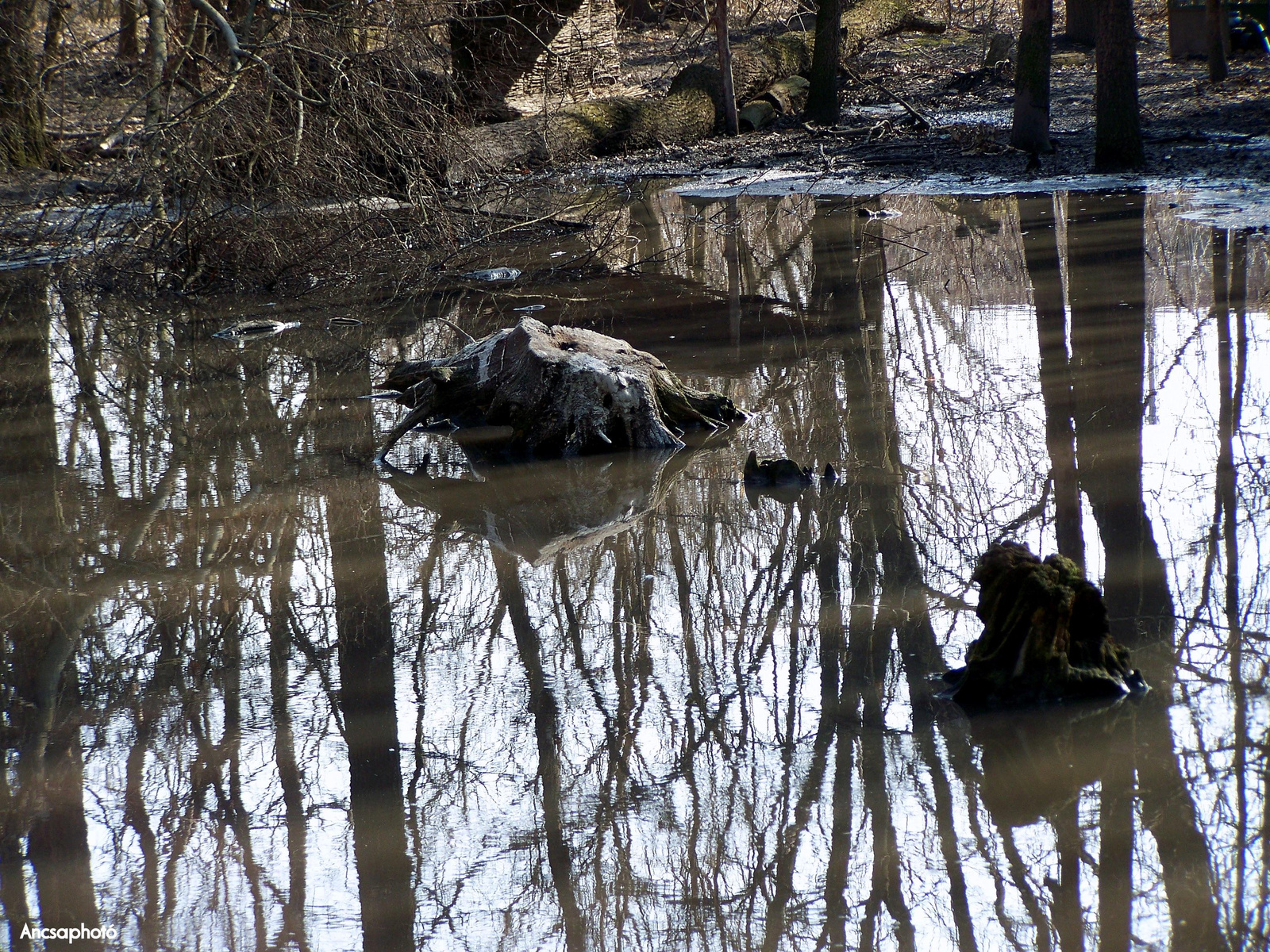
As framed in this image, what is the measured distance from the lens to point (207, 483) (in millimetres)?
6039

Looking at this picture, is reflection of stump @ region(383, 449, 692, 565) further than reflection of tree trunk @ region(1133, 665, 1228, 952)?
Yes

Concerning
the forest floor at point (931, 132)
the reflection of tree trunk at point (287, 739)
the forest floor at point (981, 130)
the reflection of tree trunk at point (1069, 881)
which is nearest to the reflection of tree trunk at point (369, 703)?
the reflection of tree trunk at point (287, 739)

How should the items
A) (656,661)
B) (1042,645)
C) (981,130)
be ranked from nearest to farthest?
(1042,645)
(656,661)
(981,130)

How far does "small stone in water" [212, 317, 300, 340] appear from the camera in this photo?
359 inches

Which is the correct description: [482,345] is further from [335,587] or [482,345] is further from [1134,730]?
[1134,730]

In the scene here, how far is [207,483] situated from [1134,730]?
179 inches

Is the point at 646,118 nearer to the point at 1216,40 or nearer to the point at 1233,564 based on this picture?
the point at 1216,40

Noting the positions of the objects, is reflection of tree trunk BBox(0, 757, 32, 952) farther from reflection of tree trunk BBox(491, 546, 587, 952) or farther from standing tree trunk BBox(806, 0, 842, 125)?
standing tree trunk BBox(806, 0, 842, 125)

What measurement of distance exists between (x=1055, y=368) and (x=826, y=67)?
12.5 metres

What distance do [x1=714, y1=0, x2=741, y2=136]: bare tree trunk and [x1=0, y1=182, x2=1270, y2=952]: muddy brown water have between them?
1043cm

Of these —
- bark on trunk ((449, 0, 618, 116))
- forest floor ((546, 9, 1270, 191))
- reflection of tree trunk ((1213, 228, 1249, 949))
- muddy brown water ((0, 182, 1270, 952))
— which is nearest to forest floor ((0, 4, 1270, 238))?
forest floor ((546, 9, 1270, 191))

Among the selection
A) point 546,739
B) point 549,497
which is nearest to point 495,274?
point 549,497

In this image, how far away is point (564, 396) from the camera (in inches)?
248

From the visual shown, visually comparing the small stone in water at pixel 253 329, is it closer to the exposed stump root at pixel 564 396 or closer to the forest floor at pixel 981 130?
the exposed stump root at pixel 564 396
